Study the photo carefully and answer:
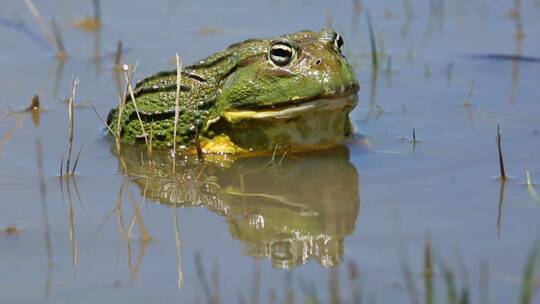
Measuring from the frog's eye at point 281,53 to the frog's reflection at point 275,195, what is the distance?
2.16 feet

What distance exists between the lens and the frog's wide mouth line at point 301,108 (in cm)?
738

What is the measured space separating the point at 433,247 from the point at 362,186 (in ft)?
4.32

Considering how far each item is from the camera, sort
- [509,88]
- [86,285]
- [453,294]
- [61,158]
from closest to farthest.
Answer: [453,294]
[86,285]
[61,158]
[509,88]

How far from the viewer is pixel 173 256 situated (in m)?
5.62

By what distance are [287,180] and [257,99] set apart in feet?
2.38

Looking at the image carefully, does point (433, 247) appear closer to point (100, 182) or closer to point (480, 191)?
point (480, 191)

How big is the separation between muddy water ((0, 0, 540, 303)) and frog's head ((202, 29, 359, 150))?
0.60ft

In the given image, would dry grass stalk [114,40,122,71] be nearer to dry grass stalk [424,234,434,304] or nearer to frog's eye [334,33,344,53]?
frog's eye [334,33,344,53]

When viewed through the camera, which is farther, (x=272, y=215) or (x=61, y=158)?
(x=61, y=158)

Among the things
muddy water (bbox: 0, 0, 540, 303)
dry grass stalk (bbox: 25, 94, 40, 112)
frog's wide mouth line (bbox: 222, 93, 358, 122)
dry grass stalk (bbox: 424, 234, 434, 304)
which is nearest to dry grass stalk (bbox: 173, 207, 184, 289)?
muddy water (bbox: 0, 0, 540, 303)

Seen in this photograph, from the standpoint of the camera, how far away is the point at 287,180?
7105 mm

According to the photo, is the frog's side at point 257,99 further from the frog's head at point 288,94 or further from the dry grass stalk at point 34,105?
the dry grass stalk at point 34,105

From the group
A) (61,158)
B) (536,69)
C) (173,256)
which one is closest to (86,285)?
(173,256)

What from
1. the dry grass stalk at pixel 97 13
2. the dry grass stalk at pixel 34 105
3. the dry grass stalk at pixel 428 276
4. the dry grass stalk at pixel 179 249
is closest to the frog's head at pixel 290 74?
the dry grass stalk at pixel 179 249
